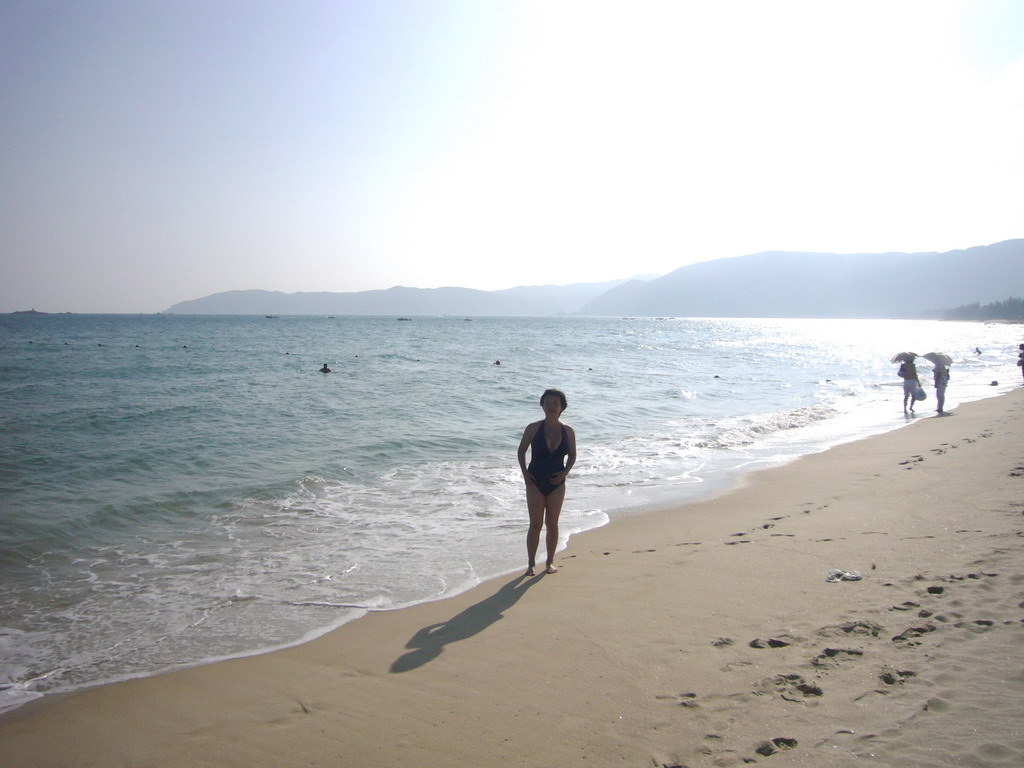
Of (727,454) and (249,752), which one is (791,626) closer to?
(249,752)

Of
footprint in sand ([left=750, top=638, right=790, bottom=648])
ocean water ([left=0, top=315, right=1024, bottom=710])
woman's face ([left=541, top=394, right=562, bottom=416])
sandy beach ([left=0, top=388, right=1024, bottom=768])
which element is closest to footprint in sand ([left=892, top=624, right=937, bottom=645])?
sandy beach ([left=0, top=388, right=1024, bottom=768])

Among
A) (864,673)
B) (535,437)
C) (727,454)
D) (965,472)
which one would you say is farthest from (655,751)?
(727,454)

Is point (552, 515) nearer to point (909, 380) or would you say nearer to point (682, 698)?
point (682, 698)

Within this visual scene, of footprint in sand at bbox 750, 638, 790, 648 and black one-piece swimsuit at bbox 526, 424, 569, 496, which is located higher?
black one-piece swimsuit at bbox 526, 424, 569, 496

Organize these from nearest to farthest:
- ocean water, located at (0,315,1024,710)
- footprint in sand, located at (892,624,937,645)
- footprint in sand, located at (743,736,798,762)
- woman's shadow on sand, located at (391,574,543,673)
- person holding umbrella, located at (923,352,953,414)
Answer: footprint in sand, located at (743,736,798,762)
footprint in sand, located at (892,624,937,645)
woman's shadow on sand, located at (391,574,543,673)
ocean water, located at (0,315,1024,710)
person holding umbrella, located at (923,352,953,414)

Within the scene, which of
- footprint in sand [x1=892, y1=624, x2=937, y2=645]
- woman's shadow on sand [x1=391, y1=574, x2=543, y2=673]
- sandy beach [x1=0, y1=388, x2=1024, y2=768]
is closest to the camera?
sandy beach [x1=0, y1=388, x2=1024, y2=768]

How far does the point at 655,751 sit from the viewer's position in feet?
9.98

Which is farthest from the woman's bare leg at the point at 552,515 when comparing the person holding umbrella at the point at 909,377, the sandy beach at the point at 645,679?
the person holding umbrella at the point at 909,377

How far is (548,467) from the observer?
6.09 meters

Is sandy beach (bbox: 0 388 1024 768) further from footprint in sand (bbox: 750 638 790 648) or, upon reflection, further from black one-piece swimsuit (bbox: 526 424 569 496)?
black one-piece swimsuit (bbox: 526 424 569 496)

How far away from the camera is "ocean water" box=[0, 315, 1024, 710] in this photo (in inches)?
210

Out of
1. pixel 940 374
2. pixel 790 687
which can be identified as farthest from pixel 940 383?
pixel 790 687

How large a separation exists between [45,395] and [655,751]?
24.1 metres

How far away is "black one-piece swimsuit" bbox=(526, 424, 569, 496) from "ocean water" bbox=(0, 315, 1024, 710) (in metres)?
1.14
